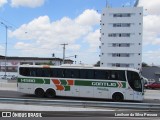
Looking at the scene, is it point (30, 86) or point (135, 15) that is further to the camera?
point (135, 15)

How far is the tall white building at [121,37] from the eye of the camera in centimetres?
9444

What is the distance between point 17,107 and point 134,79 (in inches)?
510

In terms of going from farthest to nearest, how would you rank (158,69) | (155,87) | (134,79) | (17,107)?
(158,69), (155,87), (134,79), (17,107)

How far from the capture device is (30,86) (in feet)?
99.6

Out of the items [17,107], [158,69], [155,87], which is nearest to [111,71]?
[17,107]

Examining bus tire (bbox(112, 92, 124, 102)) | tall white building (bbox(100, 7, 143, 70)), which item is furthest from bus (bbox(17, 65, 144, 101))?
tall white building (bbox(100, 7, 143, 70))

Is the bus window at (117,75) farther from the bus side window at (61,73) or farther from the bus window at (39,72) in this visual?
the bus window at (39,72)

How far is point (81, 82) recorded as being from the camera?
29250 millimetres

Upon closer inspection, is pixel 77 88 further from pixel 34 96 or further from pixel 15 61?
pixel 15 61

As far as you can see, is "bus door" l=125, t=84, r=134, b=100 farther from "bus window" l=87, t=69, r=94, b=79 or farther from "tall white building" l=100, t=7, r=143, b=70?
"tall white building" l=100, t=7, r=143, b=70

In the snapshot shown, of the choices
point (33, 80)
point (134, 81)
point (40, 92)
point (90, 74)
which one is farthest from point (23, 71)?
point (134, 81)

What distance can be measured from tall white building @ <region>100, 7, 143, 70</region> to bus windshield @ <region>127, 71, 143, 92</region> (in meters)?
65.9

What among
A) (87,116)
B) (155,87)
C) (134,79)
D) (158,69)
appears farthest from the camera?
(158,69)

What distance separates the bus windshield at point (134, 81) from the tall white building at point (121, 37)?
6588 cm
